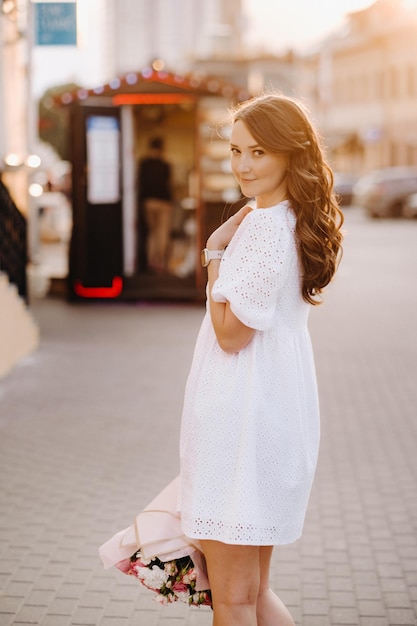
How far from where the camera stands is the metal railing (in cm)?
981


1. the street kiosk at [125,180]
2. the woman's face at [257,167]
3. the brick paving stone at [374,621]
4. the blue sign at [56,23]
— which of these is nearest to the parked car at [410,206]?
the street kiosk at [125,180]

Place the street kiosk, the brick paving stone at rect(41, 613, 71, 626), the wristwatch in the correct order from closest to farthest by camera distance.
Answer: the wristwatch
the brick paving stone at rect(41, 613, 71, 626)
the street kiosk

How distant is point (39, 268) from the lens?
54.6 ft

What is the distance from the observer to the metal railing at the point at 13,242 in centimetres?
981

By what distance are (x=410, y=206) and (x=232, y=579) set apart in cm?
3431

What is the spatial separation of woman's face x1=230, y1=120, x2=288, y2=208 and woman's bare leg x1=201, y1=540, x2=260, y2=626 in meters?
1.00

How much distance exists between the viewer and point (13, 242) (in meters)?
10.2

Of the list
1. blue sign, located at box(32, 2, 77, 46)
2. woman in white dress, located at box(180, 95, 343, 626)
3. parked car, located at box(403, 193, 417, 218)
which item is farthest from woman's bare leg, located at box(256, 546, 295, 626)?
parked car, located at box(403, 193, 417, 218)

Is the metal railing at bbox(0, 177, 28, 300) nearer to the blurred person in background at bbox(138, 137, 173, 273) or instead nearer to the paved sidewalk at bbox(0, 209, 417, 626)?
→ the paved sidewalk at bbox(0, 209, 417, 626)

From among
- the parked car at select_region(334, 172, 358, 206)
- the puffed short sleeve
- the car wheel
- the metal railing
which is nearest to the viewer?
the puffed short sleeve

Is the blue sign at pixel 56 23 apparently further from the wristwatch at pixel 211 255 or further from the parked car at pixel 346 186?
the parked car at pixel 346 186

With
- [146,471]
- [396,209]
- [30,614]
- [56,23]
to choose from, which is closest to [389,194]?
[396,209]

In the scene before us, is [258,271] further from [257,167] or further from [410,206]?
[410,206]

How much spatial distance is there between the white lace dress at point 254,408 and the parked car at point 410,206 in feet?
111
